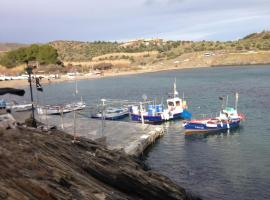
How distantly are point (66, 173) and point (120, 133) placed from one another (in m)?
30.6

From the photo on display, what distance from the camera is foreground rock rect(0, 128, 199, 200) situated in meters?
15.9

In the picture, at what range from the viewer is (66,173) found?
60.6 feet

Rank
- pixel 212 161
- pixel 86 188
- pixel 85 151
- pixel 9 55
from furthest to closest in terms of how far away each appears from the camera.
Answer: pixel 9 55, pixel 212 161, pixel 85 151, pixel 86 188

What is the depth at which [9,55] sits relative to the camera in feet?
569

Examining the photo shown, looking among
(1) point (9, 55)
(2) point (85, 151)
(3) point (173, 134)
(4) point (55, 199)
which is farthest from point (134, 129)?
(1) point (9, 55)

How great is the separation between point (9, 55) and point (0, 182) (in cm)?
16394

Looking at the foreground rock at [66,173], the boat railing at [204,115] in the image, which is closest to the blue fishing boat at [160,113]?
the boat railing at [204,115]

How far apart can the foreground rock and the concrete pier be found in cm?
1448

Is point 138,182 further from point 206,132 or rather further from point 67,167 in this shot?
point 206,132

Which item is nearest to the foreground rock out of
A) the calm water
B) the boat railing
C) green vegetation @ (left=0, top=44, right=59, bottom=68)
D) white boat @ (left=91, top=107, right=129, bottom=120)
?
the calm water

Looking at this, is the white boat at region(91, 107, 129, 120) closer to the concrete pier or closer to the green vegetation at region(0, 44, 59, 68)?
the concrete pier

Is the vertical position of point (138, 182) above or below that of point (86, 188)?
below

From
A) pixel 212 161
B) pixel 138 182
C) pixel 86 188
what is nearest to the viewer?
pixel 86 188

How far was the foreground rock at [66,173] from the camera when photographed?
1593 cm
